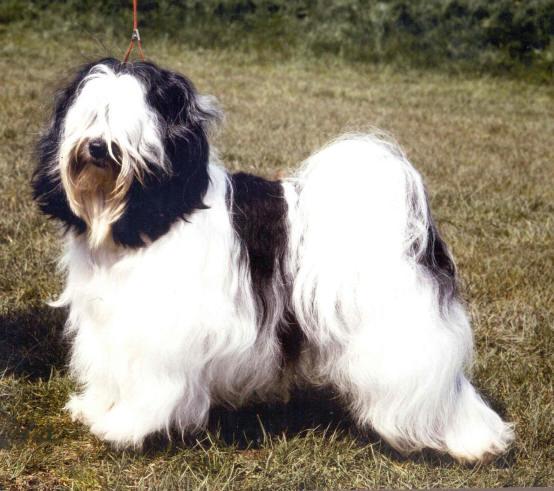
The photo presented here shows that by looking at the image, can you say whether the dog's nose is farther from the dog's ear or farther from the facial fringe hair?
the dog's ear

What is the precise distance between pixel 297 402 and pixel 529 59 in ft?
28.1

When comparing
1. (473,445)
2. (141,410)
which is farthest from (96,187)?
(473,445)

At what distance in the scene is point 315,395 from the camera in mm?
3098

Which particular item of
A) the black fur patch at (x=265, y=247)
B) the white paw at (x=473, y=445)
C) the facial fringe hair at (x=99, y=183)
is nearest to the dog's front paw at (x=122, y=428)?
the black fur patch at (x=265, y=247)

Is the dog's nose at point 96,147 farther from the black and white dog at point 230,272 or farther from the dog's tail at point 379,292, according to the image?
the dog's tail at point 379,292

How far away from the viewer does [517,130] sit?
348 inches

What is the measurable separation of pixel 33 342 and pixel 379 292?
1687mm

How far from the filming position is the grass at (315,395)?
103 inches

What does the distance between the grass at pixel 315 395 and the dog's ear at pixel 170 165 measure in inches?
15.9

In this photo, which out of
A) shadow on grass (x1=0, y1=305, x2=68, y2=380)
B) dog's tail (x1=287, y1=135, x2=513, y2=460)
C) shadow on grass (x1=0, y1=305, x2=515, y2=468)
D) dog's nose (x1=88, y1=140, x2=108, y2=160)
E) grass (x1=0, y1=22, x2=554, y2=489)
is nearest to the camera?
dog's nose (x1=88, y1=140, x2=108, y2=160)

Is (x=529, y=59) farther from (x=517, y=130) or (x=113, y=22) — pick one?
(x=113, y=22)

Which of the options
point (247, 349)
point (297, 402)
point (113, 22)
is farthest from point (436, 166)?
point (247, 349)

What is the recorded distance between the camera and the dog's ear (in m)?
2.29

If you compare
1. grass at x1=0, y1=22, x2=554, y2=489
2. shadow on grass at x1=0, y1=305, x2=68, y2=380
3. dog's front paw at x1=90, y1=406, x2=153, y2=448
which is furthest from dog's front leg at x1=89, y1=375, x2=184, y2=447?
shadow on grass at x1=0, y1=305, x2=68, y2=380
